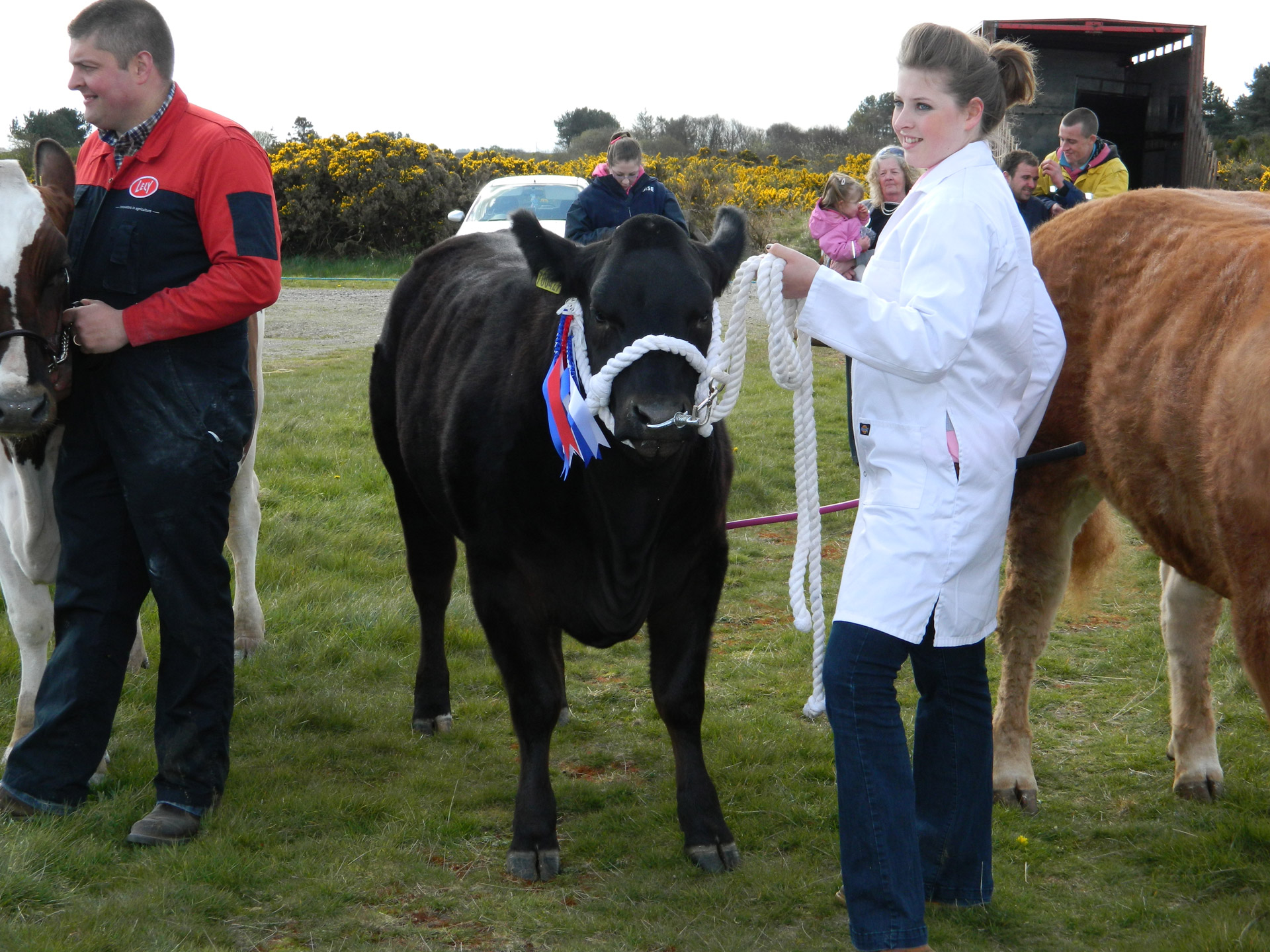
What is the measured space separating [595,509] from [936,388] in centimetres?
115

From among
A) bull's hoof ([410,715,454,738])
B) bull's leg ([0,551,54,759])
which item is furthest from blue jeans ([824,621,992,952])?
bull's leg ([0,551,54,759])

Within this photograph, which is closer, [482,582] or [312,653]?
[482,582]

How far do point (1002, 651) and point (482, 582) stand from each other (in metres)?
1.75

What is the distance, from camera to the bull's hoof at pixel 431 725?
430cm

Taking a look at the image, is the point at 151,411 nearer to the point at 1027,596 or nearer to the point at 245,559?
the point at 245,559

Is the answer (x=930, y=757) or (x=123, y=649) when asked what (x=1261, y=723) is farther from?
(x=123, y=649)

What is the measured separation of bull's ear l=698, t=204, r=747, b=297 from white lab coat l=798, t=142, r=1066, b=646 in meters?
0.73

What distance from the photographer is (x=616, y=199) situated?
7.89 m

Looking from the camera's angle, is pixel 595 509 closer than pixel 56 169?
Yes

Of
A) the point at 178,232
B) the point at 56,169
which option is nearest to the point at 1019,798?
the point at 178,232

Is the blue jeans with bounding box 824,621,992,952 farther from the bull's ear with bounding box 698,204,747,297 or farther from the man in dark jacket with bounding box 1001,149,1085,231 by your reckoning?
the man in dark jacket with bounding box 1001,149,1085,231

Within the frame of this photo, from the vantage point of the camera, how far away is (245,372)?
3.58 m

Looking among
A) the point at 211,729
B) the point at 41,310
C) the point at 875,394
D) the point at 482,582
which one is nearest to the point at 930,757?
Result: the point at 875,394

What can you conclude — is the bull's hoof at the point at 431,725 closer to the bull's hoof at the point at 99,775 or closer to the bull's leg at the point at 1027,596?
the bull's hoof at the point at 99,775
